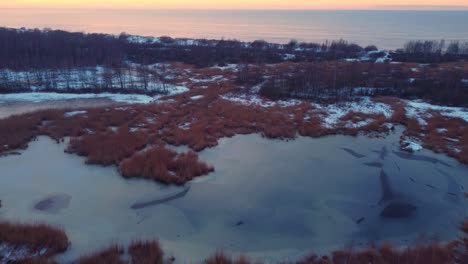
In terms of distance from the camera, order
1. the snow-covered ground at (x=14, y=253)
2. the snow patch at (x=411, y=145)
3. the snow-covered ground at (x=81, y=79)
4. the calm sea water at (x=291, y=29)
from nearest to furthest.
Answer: the snow-covered ground at (x=14, y=253)
the snow patch at (x=411, y=145)
the snow-covered ground at (x=81, y=79)
the calm sea water at (x=291, y=29)

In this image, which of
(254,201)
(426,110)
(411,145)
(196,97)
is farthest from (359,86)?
(254,201)

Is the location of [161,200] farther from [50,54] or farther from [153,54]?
[153,54]

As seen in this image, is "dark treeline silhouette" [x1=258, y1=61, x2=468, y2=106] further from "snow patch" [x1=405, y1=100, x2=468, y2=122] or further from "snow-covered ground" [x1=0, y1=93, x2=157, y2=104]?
"snow-covered ground" [x1=0, y1=93, x2=157, y2=104]

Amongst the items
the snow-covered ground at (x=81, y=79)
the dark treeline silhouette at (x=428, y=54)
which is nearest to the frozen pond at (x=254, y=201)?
the snow-covered ground at (x=81, y=79)

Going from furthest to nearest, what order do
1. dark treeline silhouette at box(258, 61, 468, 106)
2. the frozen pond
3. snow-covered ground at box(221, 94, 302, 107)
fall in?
1. dark treeline silhouette at box(258, 61, 468, 106)
2. snow-covered ground at box(221, 94, 302, 107)
3. the frozen pond

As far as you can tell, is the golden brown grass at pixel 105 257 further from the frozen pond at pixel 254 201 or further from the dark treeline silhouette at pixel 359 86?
the dark treeline silhouette at pixel 359 86

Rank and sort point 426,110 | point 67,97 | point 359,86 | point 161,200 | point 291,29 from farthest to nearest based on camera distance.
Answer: point 291,29 → point 359,86 → point 67,97 → point 426,110 → point 161,200

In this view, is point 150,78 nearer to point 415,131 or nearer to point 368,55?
point 415,131

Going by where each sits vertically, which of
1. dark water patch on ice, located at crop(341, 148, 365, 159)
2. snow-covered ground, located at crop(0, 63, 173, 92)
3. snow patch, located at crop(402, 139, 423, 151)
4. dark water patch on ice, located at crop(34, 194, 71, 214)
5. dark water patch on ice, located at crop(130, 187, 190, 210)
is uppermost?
snow-covered ground, located at crop(0, 63, 173, 92)

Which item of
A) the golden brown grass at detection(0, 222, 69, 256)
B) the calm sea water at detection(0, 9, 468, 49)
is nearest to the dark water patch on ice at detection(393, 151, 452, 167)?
the golden brown grass at detection(0, 222, 69, 256)
